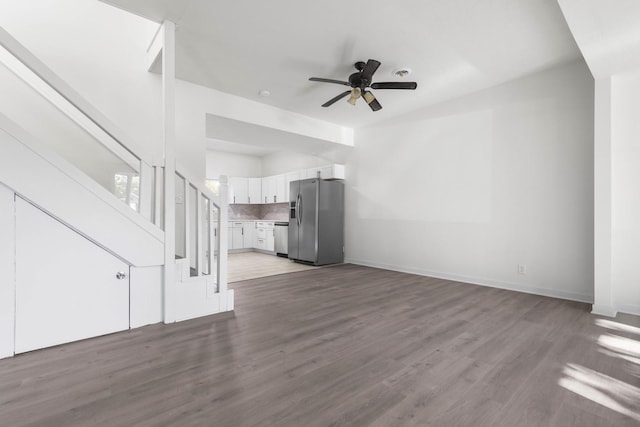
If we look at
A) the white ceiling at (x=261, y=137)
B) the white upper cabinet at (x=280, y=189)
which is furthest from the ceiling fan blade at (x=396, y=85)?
the white upper cabinet at (x=280, y=189)

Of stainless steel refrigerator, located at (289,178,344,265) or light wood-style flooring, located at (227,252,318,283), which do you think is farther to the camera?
stainless steel refrigerator, located at (289,178,344,265)

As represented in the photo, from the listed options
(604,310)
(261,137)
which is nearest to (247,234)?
(261,137)

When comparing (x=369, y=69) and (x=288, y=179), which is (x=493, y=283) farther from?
(x=288, y=179)

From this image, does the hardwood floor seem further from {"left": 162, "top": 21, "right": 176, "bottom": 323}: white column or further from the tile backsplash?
the tile backsplash

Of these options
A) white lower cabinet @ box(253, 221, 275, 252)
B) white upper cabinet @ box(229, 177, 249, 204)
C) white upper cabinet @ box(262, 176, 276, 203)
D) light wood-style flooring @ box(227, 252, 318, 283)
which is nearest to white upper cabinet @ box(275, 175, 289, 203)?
white upper cabinet @ box(262, 176, 276, 203)

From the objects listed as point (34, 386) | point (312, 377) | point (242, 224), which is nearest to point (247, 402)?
point (312, 377)

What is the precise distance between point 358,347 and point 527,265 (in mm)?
2988

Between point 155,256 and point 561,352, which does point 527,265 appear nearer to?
point 561,352

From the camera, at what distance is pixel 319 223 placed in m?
6.07

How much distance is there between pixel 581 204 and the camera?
3.54 m

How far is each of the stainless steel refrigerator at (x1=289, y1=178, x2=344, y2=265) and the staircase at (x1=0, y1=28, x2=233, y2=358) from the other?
113 inches

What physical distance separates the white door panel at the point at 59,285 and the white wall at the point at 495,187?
4.31 meters

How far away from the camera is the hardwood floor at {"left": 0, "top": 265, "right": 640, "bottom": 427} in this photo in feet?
5.00

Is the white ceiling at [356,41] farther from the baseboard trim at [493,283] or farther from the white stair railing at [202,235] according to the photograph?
the baseboard trim at [493,283]
